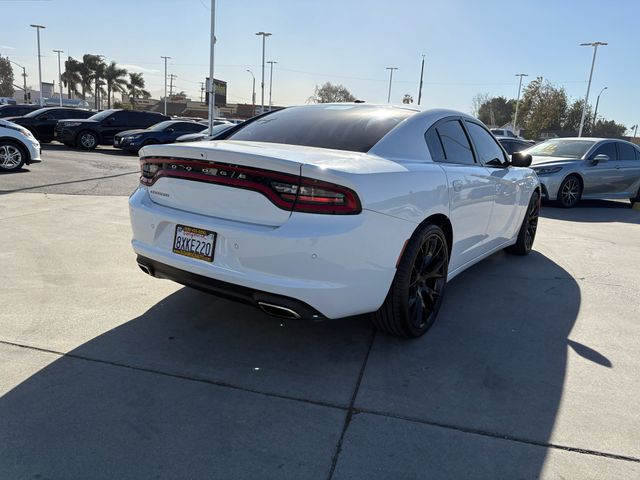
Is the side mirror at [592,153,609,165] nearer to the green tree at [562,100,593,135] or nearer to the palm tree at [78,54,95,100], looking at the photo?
the green tree at [562,100,593,135]

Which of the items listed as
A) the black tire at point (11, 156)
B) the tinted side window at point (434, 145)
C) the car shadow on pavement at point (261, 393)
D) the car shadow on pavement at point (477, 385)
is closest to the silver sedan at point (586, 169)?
the car shadow on pavement at point (477, 385)

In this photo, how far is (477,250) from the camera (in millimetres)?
4441

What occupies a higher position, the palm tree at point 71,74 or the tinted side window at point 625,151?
the palm tree at point 71,74

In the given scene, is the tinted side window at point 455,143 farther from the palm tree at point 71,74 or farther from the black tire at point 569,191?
the palm tree at point 71,74

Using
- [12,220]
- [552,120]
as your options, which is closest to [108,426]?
[12,220]

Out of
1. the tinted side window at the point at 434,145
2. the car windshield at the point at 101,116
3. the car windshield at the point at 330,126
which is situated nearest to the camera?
the car windshield at the point at 330,126

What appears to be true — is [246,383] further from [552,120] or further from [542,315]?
[552,120]

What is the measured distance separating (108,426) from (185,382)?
1.63 ft

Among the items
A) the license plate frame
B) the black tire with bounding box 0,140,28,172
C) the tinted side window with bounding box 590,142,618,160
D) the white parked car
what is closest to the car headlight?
the tinted side window with bounding box 590,142,618,160

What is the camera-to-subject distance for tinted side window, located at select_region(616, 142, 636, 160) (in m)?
11.0

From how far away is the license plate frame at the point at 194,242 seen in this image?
9.46ft

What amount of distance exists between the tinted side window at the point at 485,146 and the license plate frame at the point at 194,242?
102 inches

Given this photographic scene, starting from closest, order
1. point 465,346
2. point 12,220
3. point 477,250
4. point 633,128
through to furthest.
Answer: point 465,346
point 477,250
point 12,220
point 633,128

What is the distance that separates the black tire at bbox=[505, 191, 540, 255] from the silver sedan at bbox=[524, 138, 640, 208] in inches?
175
